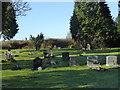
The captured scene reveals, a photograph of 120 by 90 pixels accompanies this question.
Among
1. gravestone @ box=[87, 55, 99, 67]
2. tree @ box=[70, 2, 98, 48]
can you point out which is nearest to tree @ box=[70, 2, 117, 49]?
tree @ box=[70, 2, 98, 48]

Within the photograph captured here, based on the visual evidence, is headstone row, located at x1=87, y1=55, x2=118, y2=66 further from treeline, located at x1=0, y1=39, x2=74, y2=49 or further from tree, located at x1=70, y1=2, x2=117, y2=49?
treeline, located at x1=0, y1=39, x2=74, y2=49

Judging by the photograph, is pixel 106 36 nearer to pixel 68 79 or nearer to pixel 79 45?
pixel 79 45

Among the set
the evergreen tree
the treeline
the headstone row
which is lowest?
the headstone row

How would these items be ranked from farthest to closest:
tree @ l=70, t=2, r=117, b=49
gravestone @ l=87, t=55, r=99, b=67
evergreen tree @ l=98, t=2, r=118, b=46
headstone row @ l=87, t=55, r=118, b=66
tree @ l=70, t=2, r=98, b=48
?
tree @ l=70, t=2, r=98, b=48, tree @ l=70, t=2, r=117, b=49, evergreen tree @ l=98, t=2, r=118, b=46, gravestone @ l=87, t=55, r=99, b=67, headstone row @ l=87, t=55, r=118, b=66

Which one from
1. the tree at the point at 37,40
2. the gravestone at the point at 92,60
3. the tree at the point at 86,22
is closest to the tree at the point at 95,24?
the tree at the point at 86,22

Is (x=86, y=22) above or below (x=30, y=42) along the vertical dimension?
above

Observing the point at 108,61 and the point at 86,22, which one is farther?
the point at 86,22

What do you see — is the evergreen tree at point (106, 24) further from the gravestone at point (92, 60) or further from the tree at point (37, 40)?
the gravestone at point (92, 60)

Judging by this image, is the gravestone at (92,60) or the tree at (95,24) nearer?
the gravestone at (92,60)

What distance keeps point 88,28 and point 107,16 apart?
4.57 meters

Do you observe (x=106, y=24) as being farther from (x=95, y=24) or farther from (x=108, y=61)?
(x=108, y=61)

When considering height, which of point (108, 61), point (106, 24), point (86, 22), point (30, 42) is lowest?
point (108, 61)

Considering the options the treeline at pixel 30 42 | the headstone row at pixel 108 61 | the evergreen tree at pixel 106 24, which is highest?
the evergreen tree at pixel 106 24

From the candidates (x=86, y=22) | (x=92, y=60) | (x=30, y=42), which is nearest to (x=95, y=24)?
(x=86, y=22)
